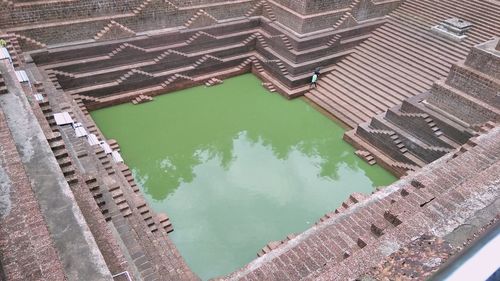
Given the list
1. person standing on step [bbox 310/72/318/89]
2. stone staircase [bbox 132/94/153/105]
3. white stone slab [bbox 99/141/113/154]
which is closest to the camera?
white stone slab [bbox 99/141/113/154]

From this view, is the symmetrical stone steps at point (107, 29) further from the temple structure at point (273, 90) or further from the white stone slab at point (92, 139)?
the white stone slab at point (92, 139)

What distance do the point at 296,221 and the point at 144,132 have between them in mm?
3946

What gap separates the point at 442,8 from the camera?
37.8 ft

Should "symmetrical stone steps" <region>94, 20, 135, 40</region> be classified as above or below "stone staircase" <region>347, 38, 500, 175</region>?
above

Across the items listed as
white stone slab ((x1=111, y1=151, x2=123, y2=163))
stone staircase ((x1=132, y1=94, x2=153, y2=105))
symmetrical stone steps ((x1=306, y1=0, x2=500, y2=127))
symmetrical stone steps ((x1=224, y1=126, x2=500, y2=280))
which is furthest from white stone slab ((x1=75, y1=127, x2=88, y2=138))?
symmetrical stone steps ((x1=306, y1=0, x2=500, y2=127))

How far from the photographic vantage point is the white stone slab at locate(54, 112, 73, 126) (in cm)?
663

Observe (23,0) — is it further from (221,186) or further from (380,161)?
(380,161)

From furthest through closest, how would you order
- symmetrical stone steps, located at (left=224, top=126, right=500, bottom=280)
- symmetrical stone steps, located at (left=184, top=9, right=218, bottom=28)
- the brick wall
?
symmetrical stone steps, located at (left=184, top=9, right=218, bottom=28) → symmetrical stone steps, located at (left=224, top=126, right=500, bottom=280) → the brick wall

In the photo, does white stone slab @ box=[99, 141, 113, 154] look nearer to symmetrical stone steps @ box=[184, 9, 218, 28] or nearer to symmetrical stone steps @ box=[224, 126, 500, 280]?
symmetrical stone steps @ box=[224, 126, 500, 280]

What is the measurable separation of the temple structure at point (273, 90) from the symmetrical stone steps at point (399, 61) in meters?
0.05

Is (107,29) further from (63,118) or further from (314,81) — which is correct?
(314,81)

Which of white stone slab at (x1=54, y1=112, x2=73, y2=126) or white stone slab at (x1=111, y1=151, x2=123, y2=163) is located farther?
white stone slab at (x1=111, y1=151, x2=123, y2=163)

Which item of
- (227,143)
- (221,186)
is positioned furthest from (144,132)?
(221,186)

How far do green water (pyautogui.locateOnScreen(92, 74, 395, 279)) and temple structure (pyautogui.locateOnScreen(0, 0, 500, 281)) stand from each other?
46 cm
